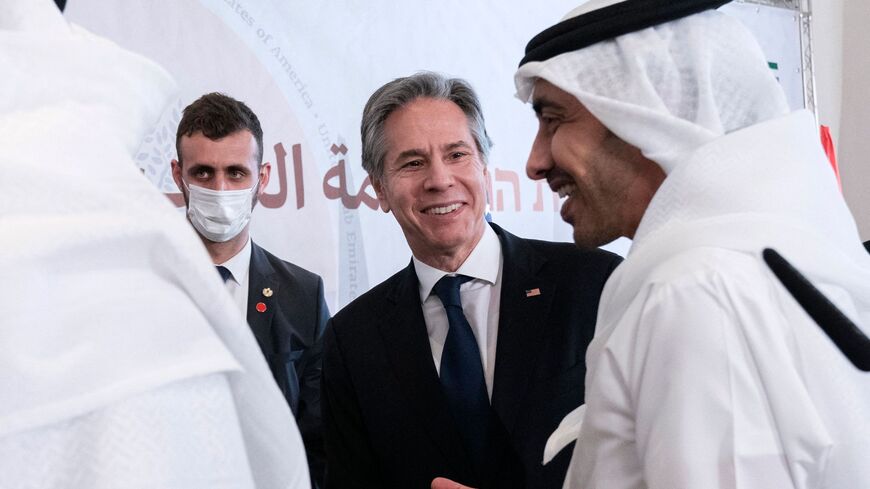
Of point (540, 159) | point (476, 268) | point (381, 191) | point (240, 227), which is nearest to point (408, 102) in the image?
point (381, 191)

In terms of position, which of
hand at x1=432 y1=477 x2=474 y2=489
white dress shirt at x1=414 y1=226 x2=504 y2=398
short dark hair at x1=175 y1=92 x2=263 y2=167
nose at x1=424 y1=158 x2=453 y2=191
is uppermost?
short dark hair at x1=175 y1=92 x2=263 y2=167

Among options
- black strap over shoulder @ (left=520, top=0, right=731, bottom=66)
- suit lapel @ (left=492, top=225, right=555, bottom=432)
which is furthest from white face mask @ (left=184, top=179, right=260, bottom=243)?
black strap over shoulder @ (left=520, top=0, right=731, bottom=66)

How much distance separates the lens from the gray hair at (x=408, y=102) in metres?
2.67

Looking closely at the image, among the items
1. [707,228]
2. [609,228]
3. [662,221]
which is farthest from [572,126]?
[707,228]

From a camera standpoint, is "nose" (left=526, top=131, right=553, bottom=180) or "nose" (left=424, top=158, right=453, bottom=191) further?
"nose" (left=424, top=158, right=453, bottom=191)

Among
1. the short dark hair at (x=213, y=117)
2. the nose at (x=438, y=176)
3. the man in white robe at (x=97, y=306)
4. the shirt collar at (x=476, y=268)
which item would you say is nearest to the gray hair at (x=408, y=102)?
the nose at (x=438, y=176)

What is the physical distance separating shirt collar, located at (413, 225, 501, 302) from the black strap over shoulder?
34.0 inches

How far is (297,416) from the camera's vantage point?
311 centimetres

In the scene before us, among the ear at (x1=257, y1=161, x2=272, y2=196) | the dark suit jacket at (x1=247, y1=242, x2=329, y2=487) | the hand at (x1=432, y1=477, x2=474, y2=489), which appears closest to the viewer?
the hand at (x1=432, y1=477, x2=474, y2=489)

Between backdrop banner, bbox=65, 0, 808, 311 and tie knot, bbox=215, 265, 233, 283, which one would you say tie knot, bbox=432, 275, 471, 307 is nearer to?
tie knot, bbox=215, 265, 233, 283

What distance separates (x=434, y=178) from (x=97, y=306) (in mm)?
1824

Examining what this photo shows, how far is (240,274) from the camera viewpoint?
131 inches

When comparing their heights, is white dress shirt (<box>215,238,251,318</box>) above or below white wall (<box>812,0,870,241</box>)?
below

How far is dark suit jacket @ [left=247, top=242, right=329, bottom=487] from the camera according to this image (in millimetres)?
3088
